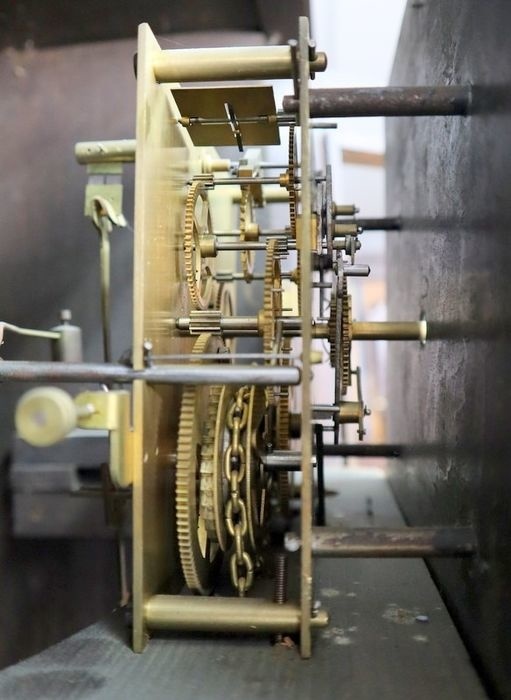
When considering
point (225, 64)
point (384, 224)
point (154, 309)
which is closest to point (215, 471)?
point (154, 309)

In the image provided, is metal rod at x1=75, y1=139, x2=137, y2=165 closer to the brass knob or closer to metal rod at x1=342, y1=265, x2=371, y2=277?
metal rod at x1=342, y1=265, x2=371, y2=277

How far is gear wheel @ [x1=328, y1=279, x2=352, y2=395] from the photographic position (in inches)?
49.9

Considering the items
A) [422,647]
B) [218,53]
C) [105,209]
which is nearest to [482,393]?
[422,647]

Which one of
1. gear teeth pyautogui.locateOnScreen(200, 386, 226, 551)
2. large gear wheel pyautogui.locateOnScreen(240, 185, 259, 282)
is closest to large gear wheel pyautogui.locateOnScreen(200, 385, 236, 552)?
gear teeth pyautogui.locateOnScreen(200, 386, 226, 551)

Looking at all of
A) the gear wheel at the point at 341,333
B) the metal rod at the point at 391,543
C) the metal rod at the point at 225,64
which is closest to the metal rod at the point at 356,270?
the gear wheel at the point at 341,333

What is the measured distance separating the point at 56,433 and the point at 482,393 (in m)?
0.59

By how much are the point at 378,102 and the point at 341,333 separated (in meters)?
0.39

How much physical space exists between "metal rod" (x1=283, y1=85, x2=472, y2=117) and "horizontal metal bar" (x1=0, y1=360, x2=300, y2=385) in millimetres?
449

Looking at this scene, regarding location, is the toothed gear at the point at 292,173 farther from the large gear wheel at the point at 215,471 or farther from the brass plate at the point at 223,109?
the large gear wheel at the point at 215,471

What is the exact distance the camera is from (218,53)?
1.18 meters

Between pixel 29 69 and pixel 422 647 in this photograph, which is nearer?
pixel 422 647

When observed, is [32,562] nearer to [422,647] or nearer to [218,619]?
[218,619]

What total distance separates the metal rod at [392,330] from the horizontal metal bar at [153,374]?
0.47 m

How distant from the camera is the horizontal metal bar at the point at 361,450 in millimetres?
1724
